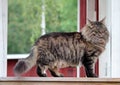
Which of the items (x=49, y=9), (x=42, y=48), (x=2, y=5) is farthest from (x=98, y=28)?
(x=49, y=9)

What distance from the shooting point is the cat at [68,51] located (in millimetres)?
1729

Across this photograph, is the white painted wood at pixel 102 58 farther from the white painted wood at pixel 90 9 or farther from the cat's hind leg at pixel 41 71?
the cat's hind leg at pixel 41 71

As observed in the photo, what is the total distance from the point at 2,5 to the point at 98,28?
1.97 feet

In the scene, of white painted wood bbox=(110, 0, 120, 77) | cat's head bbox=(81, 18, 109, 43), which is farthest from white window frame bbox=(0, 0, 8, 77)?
white painted wood bbox=(110, 0, 120, 77)

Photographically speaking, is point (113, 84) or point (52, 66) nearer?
point (113, 84)

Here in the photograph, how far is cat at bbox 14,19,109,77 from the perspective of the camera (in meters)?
1.73

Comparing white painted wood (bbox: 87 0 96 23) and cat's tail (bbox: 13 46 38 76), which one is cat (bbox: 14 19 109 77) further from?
white painted wood (bbox: 87 0 96 23)

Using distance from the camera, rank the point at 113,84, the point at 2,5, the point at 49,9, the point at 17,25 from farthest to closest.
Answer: the point at 17,25 < the point at 49,9 < the point at 2,5 < the point at 113,84

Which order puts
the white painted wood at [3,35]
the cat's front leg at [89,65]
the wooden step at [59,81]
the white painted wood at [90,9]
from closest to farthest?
the wooden step at [59,81], the cat's front leg at [89,65], the white painted wood at [3,35], the white painted wood at [90,9]

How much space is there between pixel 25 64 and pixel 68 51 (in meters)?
0.25

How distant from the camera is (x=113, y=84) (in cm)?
162

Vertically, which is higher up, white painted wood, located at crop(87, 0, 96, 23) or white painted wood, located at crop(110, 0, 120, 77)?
white painted wood, located at crop(87, 0, 96, 23)

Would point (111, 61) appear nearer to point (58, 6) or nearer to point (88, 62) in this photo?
point (88, 62)

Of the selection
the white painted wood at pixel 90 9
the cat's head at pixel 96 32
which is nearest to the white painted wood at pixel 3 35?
the cat's head at pixel 96 32
